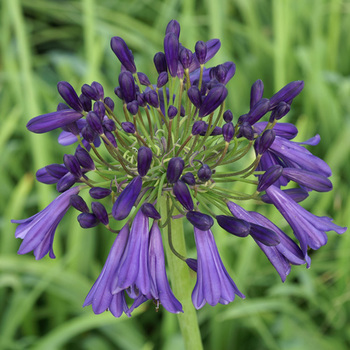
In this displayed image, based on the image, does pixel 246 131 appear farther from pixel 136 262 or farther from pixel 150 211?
pixel 136 262

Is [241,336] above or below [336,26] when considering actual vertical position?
below

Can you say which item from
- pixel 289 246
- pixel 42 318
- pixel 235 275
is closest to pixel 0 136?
pixel 42 318

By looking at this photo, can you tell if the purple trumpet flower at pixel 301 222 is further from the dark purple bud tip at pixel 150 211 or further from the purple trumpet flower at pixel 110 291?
the purple trumpet flower at pixel 110 291

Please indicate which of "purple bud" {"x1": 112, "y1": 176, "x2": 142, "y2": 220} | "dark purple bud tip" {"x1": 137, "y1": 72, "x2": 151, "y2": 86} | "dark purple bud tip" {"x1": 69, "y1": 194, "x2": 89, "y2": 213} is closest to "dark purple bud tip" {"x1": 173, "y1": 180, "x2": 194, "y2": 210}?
"purple bud" {"x1": 112, "y1": 176, "x2": 142, "y2": 220}

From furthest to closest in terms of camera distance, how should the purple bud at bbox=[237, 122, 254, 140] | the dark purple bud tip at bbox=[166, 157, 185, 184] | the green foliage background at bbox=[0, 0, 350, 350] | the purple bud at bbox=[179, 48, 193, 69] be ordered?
1. the green foliage background at bbox=[0, 0, 350, 350]
2. the purple bud at bbox=[179, 48, 193, 69]
3. the purple bud at bbox=[237, 122, 254, 140]
4. the dark purple bud tip at bbox=[166, 157, 185, 184]

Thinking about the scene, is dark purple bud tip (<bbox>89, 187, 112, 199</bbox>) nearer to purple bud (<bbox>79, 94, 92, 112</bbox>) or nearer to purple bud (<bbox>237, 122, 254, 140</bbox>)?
purple bud (<bbox>79, 94, 92, 112</bbox>)

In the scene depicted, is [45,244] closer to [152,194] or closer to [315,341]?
[152,194]

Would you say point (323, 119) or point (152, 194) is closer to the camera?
point (152, 194)
